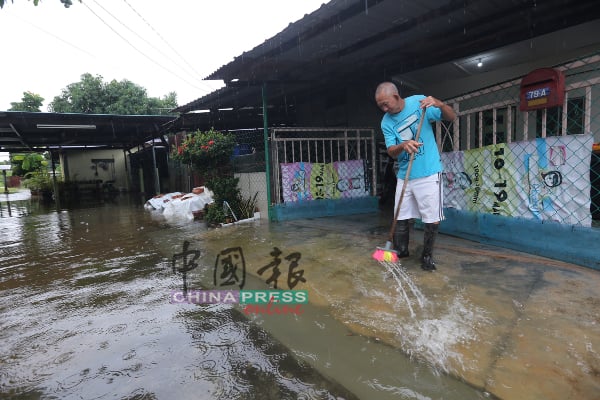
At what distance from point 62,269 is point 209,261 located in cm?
186

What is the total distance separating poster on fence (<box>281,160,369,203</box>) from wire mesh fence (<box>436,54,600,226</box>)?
2256 millimetres

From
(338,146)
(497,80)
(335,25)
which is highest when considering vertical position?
(335,25)

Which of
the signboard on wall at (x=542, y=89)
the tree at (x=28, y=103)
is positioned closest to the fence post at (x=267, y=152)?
the signboard on wall at (x=542, y=89)

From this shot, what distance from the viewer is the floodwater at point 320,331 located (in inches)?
71.1

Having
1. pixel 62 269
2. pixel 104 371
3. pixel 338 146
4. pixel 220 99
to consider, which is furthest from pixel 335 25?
pixel 220 99

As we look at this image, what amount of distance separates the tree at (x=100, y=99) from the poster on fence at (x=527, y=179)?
26488mm

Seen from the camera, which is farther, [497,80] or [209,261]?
[497,80]

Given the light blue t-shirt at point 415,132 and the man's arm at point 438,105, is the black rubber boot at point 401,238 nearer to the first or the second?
the light blue t-shirt at point 415,132

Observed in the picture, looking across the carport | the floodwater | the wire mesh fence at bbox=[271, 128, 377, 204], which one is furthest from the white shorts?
the carport

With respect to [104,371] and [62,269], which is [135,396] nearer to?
[104,371]

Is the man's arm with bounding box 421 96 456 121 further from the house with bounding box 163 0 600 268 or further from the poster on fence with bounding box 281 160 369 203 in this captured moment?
the poster on fence with bounding box 281 160 369 203

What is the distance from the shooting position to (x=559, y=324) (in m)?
2.23

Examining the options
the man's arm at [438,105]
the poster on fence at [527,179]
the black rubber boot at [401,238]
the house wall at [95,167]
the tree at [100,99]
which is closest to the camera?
the man's arm at [438,105]

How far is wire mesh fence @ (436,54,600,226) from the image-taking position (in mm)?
3314
